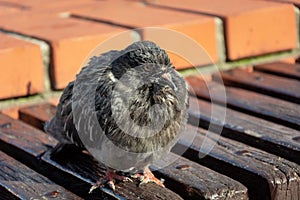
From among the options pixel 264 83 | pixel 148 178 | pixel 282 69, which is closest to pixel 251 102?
pixel 264 83

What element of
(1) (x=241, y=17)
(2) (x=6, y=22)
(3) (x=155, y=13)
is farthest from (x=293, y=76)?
(2) (x=6, y=22)

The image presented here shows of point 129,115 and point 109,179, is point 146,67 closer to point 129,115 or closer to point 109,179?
point 129,115

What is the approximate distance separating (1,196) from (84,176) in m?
0.24

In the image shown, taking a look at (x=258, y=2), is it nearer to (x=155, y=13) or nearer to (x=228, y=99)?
(x=155, y=13)

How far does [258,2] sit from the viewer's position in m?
3.24

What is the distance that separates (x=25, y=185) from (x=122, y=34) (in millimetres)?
836

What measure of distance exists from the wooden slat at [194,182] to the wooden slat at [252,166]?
56 millimetres

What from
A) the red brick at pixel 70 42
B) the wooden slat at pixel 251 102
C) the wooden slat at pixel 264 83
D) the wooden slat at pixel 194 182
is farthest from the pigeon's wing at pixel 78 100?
the wooden slat at pixel 264 83

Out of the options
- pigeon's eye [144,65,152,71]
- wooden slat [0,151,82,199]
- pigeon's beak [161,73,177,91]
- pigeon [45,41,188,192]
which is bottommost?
wooden slat [0,151,82,199]

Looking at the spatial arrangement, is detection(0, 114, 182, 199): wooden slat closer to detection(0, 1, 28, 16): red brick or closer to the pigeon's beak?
the pigeon's beak

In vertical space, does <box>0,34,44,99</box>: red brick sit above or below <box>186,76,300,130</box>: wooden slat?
above

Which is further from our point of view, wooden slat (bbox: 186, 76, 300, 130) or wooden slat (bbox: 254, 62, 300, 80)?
wooden slat (bbox: 254, 62, 300, 80)

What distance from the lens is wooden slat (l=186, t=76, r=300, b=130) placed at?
241 cm

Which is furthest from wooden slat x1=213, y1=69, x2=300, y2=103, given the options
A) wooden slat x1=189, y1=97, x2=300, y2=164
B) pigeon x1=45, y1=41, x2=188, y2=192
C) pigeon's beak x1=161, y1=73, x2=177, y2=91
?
pigeon's beak x1=161, y1=73, x2=177, y2=91
